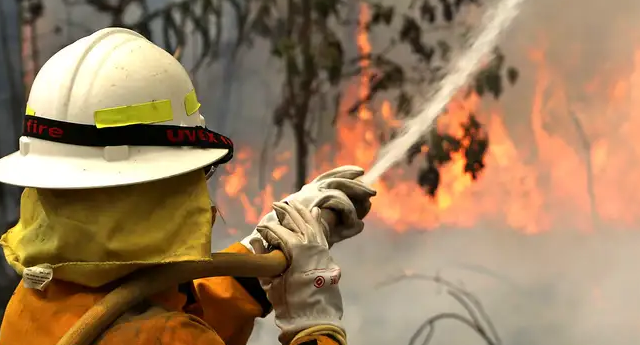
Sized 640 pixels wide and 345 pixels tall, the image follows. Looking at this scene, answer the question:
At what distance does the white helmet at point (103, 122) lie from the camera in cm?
76

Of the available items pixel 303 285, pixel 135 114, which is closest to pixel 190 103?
pixel 135 114

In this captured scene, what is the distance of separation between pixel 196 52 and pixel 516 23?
2.66 ft

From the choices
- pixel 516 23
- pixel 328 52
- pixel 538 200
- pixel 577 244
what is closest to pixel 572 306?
pixel 577 244

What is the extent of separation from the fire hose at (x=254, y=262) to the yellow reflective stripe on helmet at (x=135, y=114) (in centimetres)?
18

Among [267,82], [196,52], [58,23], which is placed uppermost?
[58,23]

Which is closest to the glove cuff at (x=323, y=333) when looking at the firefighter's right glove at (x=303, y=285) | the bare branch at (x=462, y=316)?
the firefighter's right glove at (x=303, y=285)

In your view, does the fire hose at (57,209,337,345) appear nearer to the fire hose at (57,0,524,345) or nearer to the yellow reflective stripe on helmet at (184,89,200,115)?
the fire hose at (57,0,524,345)

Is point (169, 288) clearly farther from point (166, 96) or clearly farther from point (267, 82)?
point (267, 82)

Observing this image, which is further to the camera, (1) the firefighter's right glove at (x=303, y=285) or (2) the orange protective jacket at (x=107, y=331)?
(1) the firefighter's right glove at (x=303, y=285)

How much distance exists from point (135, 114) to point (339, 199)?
0.44 meters

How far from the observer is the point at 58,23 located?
1769 millimetres

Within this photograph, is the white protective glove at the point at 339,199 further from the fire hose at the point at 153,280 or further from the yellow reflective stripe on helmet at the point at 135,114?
the yellow reflective stripe on helmet at the point at 135,114

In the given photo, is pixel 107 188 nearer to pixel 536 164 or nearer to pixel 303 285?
pixel 303 285

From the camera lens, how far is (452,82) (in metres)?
1.54
